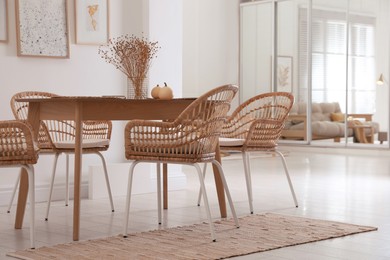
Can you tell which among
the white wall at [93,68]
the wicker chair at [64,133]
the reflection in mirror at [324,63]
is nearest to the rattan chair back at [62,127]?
the wicker chair at [64,133]

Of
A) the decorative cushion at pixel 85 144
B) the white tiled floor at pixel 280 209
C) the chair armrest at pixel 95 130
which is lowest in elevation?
the white tiled floor at pixel 280 209

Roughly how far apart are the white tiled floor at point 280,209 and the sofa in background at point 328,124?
261 centimetres

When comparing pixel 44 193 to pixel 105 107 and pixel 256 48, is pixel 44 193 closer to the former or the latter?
pixel 105 107

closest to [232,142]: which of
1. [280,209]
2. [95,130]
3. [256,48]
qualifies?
[280,209]

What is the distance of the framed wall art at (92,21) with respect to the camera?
5680 mm

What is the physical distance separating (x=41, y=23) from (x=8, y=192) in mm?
1290

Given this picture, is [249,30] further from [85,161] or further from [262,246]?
[262,246]

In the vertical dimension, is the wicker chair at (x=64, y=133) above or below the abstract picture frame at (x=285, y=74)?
below

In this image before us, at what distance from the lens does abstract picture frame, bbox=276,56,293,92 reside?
1148 centimetres

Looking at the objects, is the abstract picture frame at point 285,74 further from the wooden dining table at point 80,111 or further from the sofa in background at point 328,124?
the wooden dining table at point 80,111

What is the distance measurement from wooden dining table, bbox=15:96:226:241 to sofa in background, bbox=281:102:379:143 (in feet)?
22.4

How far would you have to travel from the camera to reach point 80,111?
392 cm

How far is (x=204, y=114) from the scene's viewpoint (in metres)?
3.79

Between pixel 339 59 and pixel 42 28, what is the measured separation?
20.9ft
